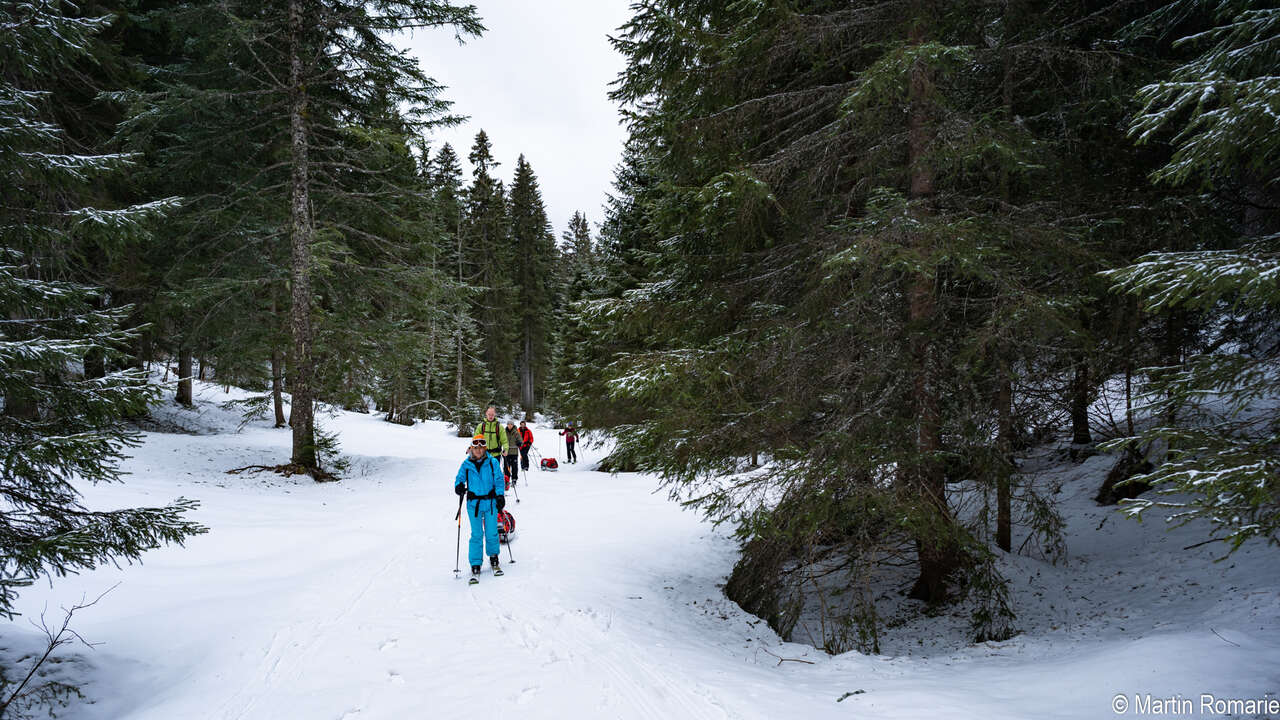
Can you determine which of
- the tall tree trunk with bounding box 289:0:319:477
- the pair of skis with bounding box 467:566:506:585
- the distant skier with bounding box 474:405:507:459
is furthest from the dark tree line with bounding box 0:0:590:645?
the pair of skis with bounding box 467:566:506:585

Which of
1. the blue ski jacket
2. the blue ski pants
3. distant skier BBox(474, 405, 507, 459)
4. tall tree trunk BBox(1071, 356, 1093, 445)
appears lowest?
the blue ski pants

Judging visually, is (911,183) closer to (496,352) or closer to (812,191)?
(812,191)

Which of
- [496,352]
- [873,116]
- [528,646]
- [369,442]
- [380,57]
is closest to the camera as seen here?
[528,646]

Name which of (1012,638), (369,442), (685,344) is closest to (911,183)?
(685,344)

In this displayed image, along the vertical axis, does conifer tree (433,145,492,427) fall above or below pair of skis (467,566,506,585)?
above

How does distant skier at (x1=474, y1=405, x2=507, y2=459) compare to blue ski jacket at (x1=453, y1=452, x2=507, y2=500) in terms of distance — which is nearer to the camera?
blue ski jacket at (x1=453, y1=452, x2=507, y2=500)

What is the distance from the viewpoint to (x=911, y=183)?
6270 millimetres

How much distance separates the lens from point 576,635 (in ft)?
17.5

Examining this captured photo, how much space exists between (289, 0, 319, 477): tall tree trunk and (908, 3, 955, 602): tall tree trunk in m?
12.6

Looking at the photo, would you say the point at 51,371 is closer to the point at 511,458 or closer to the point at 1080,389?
the point at 511,458

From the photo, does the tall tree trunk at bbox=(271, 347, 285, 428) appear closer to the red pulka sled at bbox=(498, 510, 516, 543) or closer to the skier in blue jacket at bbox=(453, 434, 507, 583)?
the red pulka sled at bbox=(498, 510, 516, 543)

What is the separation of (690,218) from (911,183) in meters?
2.67

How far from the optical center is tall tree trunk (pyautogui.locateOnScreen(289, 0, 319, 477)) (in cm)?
1266

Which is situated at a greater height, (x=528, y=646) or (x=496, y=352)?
(x=496, y=352)
